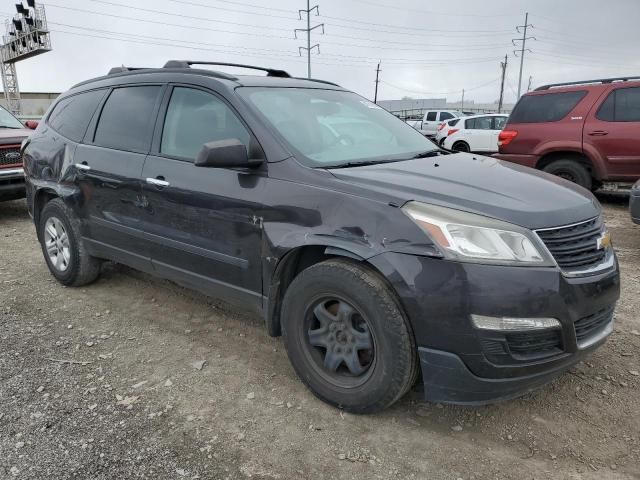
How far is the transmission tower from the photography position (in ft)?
116

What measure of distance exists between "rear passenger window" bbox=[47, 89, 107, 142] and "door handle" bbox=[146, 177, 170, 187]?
1.25m

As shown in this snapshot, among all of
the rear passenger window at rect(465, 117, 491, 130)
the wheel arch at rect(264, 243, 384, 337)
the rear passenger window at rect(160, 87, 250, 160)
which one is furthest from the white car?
the wheel arch at rect(264, 243, 384, 337)

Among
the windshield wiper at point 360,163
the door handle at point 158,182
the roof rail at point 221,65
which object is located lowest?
the door handle at point 158,182

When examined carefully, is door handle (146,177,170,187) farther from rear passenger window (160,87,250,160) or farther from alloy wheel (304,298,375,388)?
alloy wheel (304,298,375,388)

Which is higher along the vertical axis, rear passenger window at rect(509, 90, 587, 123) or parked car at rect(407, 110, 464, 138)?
rear passenger window at rect(509, 90, 587, 123)

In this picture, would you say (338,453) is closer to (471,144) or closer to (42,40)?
(471,144)

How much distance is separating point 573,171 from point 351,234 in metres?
6.52

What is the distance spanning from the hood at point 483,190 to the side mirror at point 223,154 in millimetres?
514

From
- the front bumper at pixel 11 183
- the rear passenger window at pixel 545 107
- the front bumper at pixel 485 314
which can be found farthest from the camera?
the rear passenger window at pixel 545 107

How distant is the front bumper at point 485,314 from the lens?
2258mm

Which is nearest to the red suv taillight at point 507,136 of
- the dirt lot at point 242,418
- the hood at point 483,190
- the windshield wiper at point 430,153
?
the dirt lot at point 242,418

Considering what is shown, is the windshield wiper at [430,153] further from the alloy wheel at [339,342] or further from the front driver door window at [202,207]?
the alloy wheel at [339,342]

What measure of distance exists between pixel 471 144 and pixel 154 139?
43.8 feet

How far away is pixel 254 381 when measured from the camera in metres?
3.12
